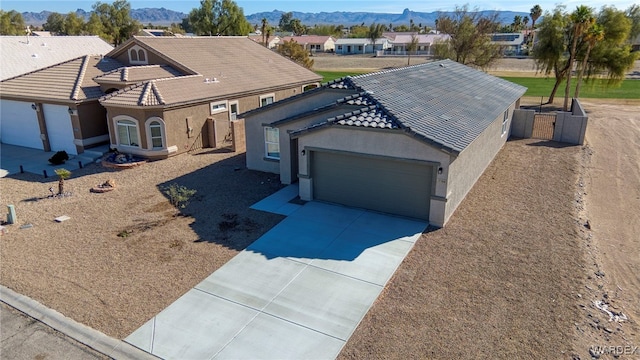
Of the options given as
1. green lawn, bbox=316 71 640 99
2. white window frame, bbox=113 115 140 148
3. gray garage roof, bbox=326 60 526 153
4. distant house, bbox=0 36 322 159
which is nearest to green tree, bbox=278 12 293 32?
green lawn, bbox=316 71 640 99

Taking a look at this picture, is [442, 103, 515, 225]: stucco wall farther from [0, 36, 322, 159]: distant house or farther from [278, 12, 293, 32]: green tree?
[278, 12, 293, 32]: green tree

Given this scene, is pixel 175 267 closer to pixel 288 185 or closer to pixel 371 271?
pixel 371 271

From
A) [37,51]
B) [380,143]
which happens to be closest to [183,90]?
[380,143]

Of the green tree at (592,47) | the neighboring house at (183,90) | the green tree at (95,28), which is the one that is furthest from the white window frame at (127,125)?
the green tree at (95,28)

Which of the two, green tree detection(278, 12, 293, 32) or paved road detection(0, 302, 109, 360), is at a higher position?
green tree detection(278, 12, 293, 32)

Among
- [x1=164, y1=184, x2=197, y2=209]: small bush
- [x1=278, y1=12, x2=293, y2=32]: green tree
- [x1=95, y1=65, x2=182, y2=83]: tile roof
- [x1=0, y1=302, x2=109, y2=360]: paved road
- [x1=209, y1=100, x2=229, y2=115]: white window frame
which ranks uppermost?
[x1=278, y1=12, x2=293, y2=32]: green tree

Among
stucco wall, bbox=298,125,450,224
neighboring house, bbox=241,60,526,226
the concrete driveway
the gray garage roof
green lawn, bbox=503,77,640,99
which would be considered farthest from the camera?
green lawn, bbox=503,77,640,99
